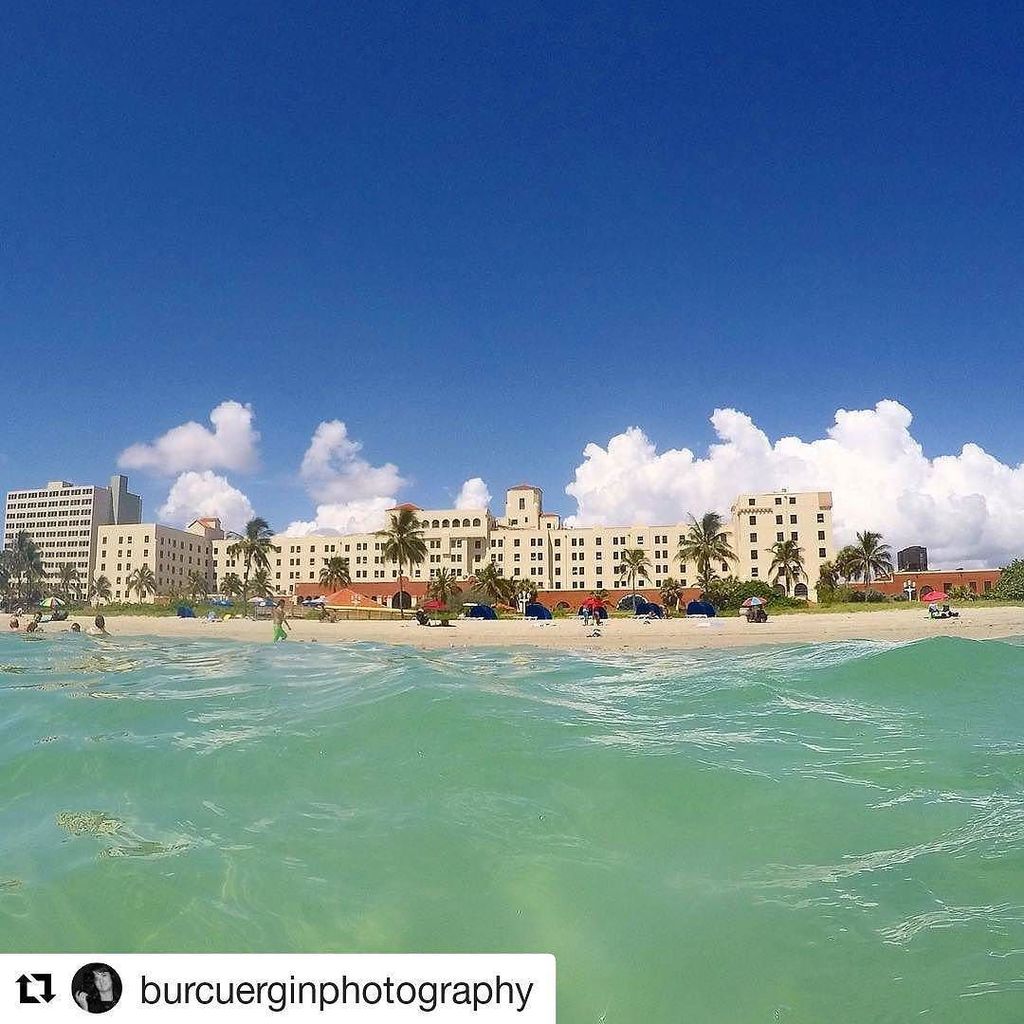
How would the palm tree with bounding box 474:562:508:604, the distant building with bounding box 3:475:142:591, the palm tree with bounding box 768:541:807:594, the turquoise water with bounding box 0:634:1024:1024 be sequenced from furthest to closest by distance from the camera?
1. the distant building with bounding box 3:475:142:591
2. the palm tree with bounding box 768:541:807:594
3. the palm tree with bounding box 474:562:508:604
4. the turquoise water with bounding box 0:634:1024:1024

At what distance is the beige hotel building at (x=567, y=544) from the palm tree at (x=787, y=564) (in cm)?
152

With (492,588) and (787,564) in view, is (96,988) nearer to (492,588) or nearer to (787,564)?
(492,588)

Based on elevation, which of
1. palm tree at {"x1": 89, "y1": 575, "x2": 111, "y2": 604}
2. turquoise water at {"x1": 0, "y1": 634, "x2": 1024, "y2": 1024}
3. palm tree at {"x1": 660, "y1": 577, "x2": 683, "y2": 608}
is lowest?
palm tree at {"x1": 89, "y1": 575, "x2": 111, "y2": 604}

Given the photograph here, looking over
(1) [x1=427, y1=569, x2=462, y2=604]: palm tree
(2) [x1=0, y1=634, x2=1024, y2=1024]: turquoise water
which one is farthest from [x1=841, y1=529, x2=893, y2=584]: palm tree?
(2) [x1=0, y1=634, x2=1024, y2=1024]: turquoise water

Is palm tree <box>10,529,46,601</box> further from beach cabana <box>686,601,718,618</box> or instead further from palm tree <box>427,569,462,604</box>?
beach cabana <box>686,601,718,618</box>

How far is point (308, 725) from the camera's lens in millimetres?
9273

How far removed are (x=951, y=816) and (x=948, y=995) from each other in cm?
275

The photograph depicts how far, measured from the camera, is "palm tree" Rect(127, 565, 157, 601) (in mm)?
143125

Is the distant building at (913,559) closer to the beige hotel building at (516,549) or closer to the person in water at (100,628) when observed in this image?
the beige hotel building at (516,549)

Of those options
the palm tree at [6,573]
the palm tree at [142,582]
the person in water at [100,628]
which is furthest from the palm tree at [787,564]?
the palm tree at [6,573]

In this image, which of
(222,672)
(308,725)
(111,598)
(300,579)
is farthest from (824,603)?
(111,598)

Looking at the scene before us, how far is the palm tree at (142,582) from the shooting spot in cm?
14312
